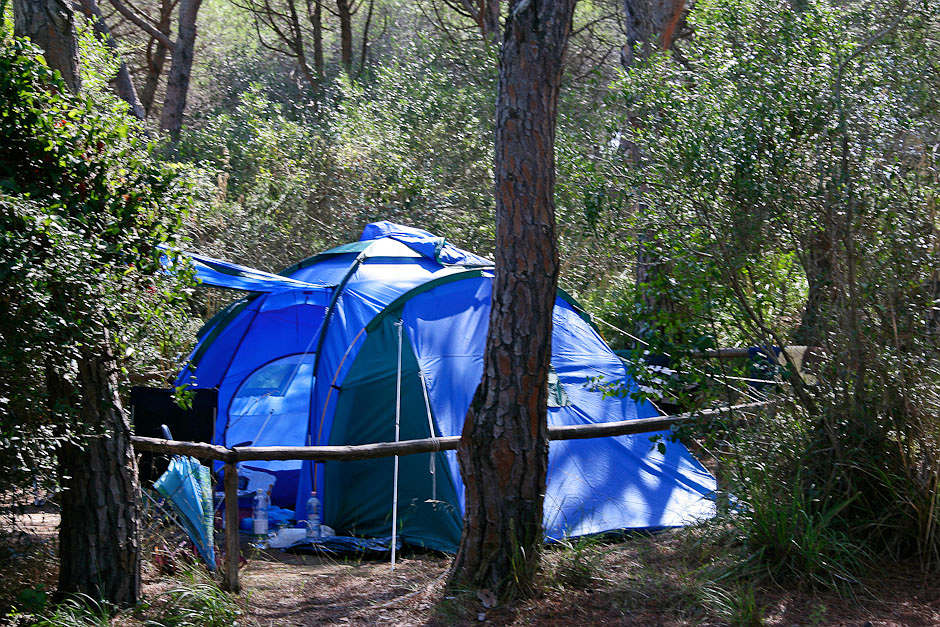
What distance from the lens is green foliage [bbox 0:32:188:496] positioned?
3.43 m

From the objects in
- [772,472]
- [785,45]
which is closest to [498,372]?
[772,472]

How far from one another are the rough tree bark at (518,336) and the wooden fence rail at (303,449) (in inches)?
16.6

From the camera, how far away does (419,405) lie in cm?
600

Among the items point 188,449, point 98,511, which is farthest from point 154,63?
point 98,511

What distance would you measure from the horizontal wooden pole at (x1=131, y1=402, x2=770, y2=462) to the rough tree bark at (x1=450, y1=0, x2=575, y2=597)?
57cm

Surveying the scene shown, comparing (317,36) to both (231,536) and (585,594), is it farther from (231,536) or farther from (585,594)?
(585,594)

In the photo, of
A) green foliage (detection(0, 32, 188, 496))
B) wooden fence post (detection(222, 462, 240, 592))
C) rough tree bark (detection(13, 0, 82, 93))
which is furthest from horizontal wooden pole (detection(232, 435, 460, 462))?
rough tree bark (detection(13, 0, 82, 93))

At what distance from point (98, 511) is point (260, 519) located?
5.92ft

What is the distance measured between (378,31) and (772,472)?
1935 cm

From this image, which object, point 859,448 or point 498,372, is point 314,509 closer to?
point 498,372

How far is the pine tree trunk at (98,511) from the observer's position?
4.16 meters

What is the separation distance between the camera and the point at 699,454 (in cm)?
709

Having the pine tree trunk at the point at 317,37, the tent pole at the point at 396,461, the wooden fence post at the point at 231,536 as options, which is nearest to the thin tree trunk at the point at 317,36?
the pine tree trunk at the point at 317,37

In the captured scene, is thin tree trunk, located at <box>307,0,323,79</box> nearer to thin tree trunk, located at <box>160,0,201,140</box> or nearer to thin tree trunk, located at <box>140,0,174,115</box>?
thin tree trunk, located at <box>140,0,174,115</box>
